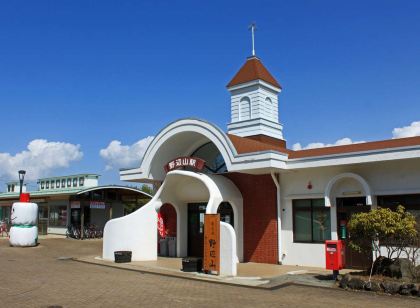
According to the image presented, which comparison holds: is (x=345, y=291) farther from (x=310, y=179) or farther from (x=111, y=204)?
(x=111, y=204)

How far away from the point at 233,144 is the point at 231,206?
3.00m

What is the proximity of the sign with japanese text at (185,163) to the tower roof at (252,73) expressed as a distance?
20.3 feet

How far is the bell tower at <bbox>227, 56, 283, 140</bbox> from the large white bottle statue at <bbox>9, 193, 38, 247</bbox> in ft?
38.1

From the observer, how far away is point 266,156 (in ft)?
50.9

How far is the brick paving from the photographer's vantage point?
9992mm

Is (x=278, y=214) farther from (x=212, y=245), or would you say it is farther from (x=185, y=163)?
(x=185, y=163)

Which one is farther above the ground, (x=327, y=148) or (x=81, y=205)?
(x=327, y=148)

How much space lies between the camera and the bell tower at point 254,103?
2159 cm

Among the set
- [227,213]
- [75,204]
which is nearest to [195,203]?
[227,213]

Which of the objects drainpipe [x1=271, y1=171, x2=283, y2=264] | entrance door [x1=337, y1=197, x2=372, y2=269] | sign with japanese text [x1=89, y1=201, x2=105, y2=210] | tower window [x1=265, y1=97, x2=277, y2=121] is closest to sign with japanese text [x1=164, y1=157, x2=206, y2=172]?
drainpipe [x1=271, y1=171, x2=283, y2=264]

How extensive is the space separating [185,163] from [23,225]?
1176 centimetres

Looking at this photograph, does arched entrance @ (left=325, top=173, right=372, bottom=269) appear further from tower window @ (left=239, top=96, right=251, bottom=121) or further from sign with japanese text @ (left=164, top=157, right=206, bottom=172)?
tower window @ (left=239, top=96, right=251, bottom=121)

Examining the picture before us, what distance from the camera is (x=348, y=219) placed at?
1542cm

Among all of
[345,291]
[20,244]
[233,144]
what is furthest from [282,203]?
[20,244]
